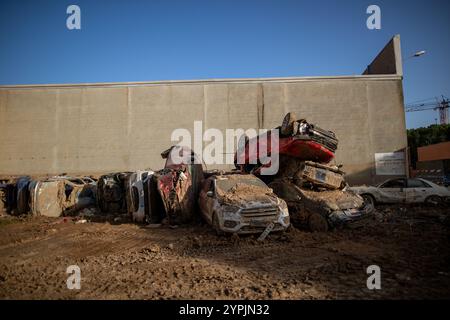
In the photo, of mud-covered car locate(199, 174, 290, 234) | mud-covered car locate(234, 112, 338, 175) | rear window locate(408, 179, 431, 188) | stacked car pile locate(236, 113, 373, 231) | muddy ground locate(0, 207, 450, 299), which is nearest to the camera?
muddy ground locate(0, 207, 450, 299)

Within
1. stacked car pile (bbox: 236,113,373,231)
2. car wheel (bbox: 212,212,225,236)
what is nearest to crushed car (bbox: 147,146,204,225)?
car wheel (bbox: 212,212,225,236)

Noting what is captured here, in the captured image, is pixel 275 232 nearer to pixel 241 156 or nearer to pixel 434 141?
pixel 241 156

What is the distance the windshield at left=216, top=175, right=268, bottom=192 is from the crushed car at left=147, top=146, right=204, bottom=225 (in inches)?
63.4

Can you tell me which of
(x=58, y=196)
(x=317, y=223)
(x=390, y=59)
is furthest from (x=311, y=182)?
(x=390, y=59)

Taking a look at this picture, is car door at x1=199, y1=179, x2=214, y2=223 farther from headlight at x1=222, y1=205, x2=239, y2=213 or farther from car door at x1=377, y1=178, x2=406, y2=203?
car door at x1=377, y1=178, x2=406, y2=203

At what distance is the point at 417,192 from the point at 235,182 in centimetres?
845

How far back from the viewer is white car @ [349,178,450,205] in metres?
12.4

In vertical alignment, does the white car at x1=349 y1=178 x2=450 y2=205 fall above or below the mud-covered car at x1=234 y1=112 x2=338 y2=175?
below

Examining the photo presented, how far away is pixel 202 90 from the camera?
79.5 feet

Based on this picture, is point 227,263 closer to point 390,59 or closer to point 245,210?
point 245,210

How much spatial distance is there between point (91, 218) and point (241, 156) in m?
6.32

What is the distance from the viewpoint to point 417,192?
12.5 m

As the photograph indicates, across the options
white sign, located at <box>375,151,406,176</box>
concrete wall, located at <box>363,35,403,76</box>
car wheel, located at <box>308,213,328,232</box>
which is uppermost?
concrete wall, located at <box>363,35,403,76</box>

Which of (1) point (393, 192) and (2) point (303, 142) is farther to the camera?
(1) point (393, 192)
